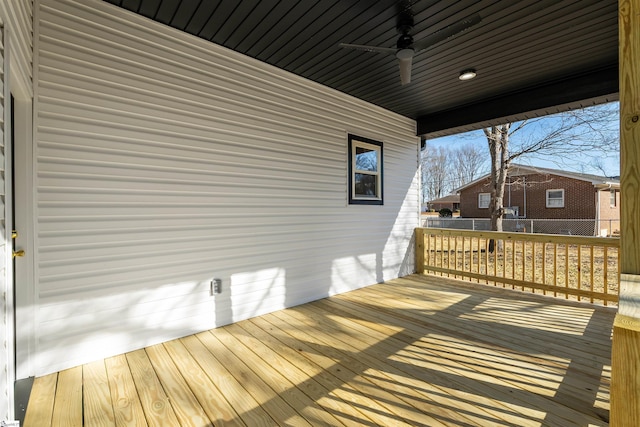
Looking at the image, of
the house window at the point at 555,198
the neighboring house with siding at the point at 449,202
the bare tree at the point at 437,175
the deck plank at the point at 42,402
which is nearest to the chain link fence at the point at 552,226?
the house window at the point at 555,198

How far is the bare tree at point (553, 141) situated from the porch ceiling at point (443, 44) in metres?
4.33

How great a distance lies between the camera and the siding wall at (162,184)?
90.0 inches

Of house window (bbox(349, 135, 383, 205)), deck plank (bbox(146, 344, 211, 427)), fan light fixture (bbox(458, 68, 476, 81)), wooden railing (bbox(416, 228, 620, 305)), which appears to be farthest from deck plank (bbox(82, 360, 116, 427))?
fan light fixture (bbox(458, 68, 476, 81))

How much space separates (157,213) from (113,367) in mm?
1260

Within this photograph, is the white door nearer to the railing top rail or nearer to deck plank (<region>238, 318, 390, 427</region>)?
deck plank (<region>238, 318, 390, 427</region>)

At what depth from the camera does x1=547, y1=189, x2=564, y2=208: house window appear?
15.3 m

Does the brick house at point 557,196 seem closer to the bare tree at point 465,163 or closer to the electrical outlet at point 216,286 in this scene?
the bare tree at point 465,163

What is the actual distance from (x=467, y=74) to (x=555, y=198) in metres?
15.8

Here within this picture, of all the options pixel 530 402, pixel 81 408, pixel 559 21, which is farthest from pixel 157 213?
pixel 559 21

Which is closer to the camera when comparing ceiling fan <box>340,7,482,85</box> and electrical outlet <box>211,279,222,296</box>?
ceiling fan <box>340,7,482,85</box>

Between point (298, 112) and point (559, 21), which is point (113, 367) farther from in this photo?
point (559, 21)

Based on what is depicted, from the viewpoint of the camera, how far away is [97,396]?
1.98 metres

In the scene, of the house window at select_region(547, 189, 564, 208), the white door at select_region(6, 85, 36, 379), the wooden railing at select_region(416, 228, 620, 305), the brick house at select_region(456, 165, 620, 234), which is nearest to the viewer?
the white door at select_region(6, 85, 36, 379)

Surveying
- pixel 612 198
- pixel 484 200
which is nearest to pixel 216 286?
pixel 484 200
